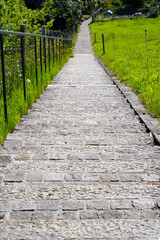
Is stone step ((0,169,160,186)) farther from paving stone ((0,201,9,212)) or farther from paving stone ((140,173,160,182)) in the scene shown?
paving stone ((0,201,9,212))

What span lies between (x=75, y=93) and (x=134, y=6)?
61.2 m

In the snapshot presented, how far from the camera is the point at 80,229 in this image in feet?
8.14

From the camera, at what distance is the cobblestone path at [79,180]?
2.52 meters

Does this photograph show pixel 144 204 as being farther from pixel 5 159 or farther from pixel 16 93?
pixel 16 93

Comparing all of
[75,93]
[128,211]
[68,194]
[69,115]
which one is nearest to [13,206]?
[68,194]

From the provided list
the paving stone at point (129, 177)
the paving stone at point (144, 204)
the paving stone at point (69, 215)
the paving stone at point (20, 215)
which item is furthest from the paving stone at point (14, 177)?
the paving stone at point (144, 204)

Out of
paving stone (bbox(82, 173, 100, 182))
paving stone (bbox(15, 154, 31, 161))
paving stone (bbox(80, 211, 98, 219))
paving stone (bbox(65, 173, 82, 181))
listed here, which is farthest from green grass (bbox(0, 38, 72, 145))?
paving stone (bbox(80, 211, 98, 219))

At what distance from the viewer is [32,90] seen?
26.4 feet

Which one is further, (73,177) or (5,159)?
(5,159)

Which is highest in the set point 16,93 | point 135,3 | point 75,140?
point 135,3

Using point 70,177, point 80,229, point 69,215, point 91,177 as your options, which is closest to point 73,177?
point 70,177

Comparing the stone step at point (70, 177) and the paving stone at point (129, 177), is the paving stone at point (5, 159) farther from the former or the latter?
the paving stone at point (129, 177)

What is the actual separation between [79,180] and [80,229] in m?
0.93

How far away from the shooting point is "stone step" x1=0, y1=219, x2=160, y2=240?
7.80ft
